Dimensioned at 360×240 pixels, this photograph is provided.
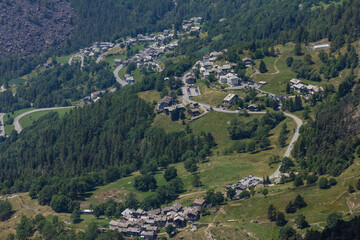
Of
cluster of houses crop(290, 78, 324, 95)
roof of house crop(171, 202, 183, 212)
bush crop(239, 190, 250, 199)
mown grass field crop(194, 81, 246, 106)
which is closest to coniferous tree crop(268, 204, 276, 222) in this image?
bush crop(239, 190, 250, 199)

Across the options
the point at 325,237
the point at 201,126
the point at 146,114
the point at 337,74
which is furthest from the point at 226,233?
the point at 337,74

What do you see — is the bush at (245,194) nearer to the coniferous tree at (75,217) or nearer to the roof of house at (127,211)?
the roof of house at (127,211)

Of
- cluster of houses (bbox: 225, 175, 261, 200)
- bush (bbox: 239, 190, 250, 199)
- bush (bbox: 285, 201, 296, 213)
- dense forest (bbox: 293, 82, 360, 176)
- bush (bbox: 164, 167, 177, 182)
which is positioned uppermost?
dense forest (bbox: 293, 82, 360, 176)

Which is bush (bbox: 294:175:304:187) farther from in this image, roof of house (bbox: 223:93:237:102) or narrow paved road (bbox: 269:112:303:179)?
roof of house (bbox: 223:93:237:102)

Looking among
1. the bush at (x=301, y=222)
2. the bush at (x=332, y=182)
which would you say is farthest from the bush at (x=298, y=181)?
the bush at (x=301, y=222)

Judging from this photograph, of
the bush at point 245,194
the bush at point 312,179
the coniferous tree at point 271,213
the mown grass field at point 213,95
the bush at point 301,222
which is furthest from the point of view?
the mown grass field at point 213,95
